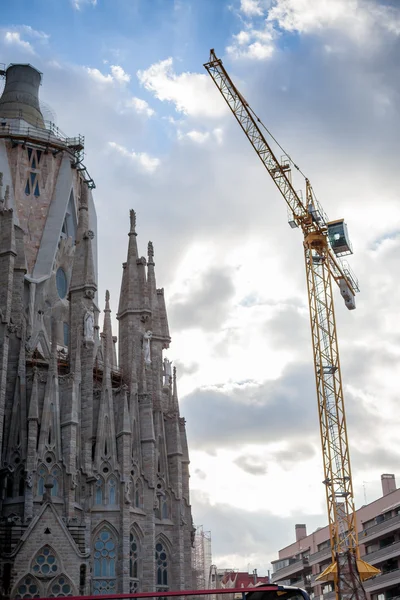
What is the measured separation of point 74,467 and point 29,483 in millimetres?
3222

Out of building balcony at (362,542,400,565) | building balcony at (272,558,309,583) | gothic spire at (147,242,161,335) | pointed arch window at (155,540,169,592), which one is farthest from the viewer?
building balcony at (272,558,309,583)

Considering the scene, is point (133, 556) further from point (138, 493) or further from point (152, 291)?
point (152, 291)

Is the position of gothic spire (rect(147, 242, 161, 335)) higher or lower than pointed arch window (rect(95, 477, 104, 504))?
higher

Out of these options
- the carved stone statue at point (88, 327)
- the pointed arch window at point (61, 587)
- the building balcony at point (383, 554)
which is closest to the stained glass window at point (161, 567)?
the pointed arch window at point (61, 587)

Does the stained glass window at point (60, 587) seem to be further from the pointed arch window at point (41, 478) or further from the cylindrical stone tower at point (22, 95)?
the cylindrical stone tower at point (22, 95)

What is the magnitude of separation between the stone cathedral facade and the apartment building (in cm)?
2211

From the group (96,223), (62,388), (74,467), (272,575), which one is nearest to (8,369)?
(62,388)

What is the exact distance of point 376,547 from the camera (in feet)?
238

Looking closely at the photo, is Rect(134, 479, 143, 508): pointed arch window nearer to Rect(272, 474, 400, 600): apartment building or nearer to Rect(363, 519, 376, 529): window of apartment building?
Rect(272, 474, 400, 600): apartment building

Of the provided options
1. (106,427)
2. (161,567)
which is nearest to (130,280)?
(106,427)

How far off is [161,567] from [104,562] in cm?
514

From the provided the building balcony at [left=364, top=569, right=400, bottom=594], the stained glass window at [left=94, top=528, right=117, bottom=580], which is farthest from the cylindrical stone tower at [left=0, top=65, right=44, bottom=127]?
the building balcony at [left=364, top=569, right=400, bottom=594]

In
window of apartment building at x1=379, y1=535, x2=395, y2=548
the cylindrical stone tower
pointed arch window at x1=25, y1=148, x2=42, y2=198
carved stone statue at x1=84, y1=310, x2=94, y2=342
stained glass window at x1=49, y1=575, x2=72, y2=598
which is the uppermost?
the cylindrical stone tower

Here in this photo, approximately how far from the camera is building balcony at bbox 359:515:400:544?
222ft
